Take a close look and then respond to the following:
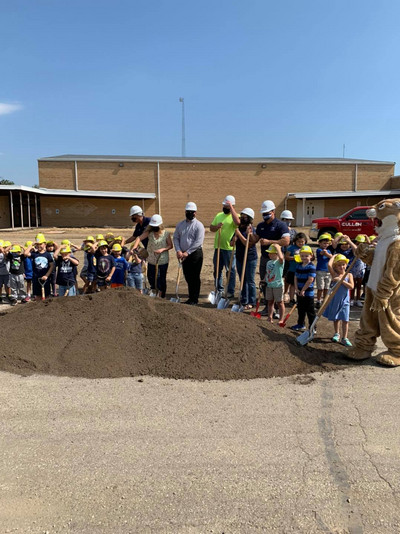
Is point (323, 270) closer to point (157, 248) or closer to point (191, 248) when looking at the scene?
point (191, 248)

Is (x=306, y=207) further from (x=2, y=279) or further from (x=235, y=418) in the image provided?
(x=235, y=418)

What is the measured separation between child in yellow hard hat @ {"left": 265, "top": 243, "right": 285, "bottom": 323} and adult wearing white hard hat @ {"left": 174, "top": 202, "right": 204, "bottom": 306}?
1569 millimetres

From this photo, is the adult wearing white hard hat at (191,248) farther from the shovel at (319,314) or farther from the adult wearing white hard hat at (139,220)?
the shovel at (319,314)

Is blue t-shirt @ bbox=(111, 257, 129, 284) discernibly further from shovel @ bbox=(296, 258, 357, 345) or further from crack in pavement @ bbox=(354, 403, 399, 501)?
crack in pavement @ bbox=(354, 403, 399, 501)

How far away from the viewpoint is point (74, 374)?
460cm

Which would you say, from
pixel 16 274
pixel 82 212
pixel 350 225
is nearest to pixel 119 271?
pixel 16 274

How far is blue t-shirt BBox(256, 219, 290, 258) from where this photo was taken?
6945 mm

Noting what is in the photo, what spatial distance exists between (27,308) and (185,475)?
4545 mm

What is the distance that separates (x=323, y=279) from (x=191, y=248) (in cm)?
265

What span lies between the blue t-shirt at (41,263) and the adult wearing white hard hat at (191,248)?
254cm

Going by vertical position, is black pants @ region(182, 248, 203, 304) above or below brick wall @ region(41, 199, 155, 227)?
below

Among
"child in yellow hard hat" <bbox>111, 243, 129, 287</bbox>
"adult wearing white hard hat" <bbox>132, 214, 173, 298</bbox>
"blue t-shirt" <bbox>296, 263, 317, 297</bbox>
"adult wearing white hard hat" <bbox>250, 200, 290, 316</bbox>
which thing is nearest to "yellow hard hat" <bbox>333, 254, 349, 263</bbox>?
"blue t-shirt" <bbox>296, 263, 317, 297</bbox>

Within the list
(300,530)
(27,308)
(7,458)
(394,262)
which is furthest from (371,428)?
(27,308)

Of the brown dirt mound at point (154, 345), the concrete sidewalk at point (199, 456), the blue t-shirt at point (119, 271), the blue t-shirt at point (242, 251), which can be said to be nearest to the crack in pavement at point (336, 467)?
the concrete sidewalk at point (199, 456)
